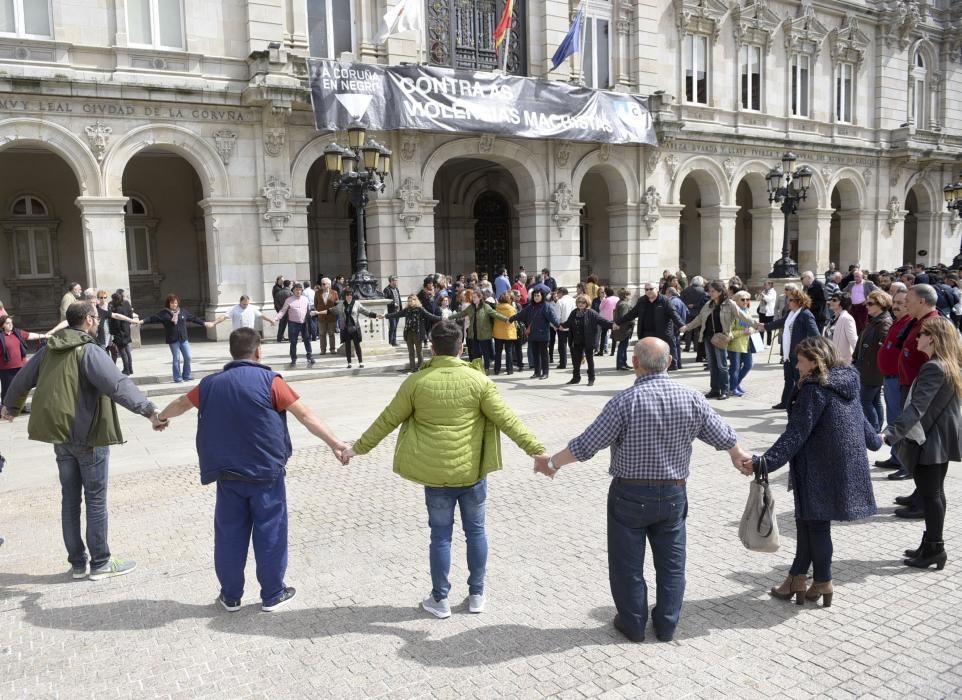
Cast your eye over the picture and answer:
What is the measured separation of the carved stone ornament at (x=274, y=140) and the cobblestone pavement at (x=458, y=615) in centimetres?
1377

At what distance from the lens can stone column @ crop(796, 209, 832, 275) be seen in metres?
29.8

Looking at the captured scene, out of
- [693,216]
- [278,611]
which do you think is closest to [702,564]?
[278,611]

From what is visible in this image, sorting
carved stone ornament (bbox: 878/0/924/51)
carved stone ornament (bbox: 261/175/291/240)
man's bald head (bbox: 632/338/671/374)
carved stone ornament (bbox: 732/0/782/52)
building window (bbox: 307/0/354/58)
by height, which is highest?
carved stone ornament (bbox: 878/0/924/51)

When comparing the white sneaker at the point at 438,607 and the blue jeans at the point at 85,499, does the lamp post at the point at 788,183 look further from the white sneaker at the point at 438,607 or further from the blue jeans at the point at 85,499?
the blue jeans at the point at 85,499

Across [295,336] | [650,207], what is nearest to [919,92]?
[650,207]

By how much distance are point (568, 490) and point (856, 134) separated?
1166 inches

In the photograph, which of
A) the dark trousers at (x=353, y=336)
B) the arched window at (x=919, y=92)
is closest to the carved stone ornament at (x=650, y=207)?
the dark trousers at (x=353, y=336)

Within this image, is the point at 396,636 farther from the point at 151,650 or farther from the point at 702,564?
the point at 702,564

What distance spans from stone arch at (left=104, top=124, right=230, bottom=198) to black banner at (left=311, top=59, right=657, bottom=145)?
2918mm

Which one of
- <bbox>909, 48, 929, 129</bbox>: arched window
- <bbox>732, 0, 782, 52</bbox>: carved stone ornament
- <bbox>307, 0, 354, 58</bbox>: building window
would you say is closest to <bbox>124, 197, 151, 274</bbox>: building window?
<bbox>307, 0, 354, 58</bbox>: building window

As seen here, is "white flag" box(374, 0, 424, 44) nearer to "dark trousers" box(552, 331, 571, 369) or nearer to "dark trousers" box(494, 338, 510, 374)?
"dark trousers" box(494, 338, 510, 374)

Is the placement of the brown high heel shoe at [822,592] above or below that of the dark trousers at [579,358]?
below

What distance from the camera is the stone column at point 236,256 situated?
1930cm

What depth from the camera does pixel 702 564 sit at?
5492mm
